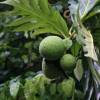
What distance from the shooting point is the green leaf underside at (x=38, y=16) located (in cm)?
171

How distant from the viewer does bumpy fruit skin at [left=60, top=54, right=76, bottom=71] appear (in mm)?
1566

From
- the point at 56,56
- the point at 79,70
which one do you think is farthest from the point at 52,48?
the point at 79,70

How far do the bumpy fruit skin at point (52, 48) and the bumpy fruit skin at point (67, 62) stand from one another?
0.02 m

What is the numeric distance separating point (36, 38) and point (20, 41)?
5.1 inches

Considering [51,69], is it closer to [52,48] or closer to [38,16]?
[52,48]

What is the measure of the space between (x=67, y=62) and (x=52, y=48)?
0.08m

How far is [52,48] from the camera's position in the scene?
1.55 m

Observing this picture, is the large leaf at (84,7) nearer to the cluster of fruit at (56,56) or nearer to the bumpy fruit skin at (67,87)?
the cluster of fruit at (56,56)

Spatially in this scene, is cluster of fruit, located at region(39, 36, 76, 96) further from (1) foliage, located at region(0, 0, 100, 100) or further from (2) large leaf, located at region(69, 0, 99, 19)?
(2) large leaf, located at region(69, 0, 99, 19)

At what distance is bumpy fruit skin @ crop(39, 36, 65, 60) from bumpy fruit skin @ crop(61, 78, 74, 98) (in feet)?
0.60

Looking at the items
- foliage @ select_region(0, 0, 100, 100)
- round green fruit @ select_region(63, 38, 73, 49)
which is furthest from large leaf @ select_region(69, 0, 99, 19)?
round green fruit @ select_region(63, 38, 73, 49)

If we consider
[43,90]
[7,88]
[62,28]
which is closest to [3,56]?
[7,88]

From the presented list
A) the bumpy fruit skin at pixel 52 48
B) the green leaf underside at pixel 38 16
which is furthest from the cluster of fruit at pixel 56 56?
the green leaf underside at pixel 38 16

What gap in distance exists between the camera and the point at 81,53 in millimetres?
1694
